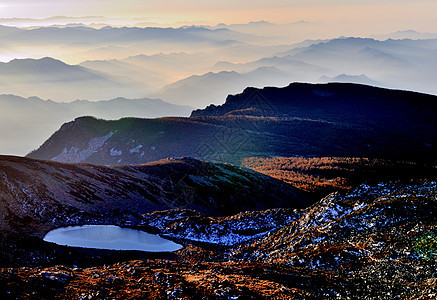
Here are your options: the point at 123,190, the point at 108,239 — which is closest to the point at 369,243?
the point at 108,239

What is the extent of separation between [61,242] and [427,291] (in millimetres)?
39613

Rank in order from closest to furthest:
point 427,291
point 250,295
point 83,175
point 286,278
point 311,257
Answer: point 427,291 < point 250,295 < point 286,278 < point 311,257 < point 83,175

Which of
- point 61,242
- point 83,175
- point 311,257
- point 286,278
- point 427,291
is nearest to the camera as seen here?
point 427,291

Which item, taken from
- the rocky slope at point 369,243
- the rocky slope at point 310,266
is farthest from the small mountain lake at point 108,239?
the rocky slope at point 369,243

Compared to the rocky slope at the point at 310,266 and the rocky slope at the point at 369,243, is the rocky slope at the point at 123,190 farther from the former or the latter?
the rocky slope at the point at 369,243

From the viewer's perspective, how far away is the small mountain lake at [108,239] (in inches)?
1975

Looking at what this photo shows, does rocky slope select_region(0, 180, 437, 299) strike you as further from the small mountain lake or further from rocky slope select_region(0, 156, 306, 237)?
rocky slope select_region(0, 156, 306, 237)

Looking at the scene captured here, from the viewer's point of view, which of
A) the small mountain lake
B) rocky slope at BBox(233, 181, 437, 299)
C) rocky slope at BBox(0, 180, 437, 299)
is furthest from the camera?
the small mountain lake

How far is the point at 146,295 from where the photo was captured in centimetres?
2903

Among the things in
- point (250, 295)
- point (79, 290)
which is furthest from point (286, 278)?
point (79, 290)

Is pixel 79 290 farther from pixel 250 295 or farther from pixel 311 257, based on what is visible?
pixel 311 257

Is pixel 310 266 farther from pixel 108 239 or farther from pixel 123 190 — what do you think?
pixel 123 190

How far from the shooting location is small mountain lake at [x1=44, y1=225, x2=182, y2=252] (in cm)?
5016

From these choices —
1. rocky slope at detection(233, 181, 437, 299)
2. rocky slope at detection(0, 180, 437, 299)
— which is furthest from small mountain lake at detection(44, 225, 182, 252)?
rocky slope at detection(233, 181, 437, 299)
